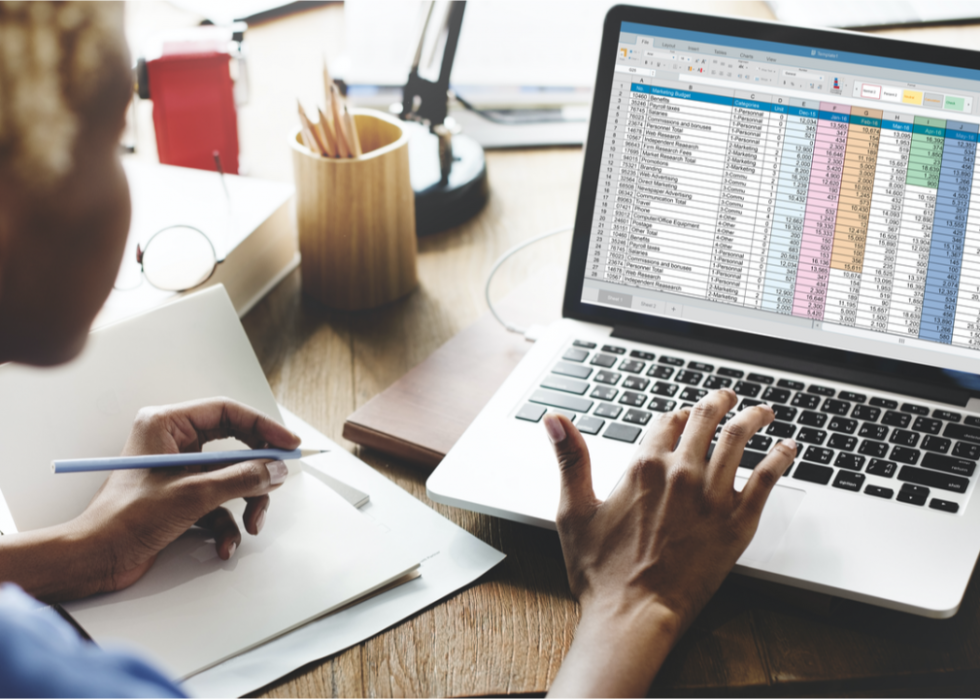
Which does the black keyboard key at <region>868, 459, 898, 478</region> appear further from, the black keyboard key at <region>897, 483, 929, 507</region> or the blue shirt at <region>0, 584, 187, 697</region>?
the blue shirt at <region>0, 584, 187, 697</region>

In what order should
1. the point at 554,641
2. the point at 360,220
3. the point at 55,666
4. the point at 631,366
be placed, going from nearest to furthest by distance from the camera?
the point at 55,666
the point at 554,641
the point at 631,366
the point at 360,220

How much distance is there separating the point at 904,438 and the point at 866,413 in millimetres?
37

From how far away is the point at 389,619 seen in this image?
0.58 m

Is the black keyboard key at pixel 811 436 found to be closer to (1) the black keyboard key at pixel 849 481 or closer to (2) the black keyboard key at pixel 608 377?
(1) the black keyboard key at pixel 849 481

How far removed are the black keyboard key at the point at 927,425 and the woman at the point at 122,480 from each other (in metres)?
0.17

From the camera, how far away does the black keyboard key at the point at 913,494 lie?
620 mm

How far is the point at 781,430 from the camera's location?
0.68m

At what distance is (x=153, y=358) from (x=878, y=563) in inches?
23.2

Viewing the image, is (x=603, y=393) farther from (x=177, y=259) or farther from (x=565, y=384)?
(x=177, y=259)

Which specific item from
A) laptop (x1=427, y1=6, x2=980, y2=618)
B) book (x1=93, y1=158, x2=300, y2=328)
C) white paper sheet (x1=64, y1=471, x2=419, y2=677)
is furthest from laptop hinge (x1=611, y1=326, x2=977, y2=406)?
book (x1=93, y1=158, x2=300, y2=328)

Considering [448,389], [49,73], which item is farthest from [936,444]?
[49,73]

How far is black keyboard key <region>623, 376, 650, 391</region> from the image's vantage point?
0.74 meters

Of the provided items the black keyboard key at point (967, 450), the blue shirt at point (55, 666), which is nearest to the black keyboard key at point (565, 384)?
the black keyboard key at point (967, 450)

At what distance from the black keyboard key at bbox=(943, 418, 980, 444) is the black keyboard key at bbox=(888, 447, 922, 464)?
0.04 m
